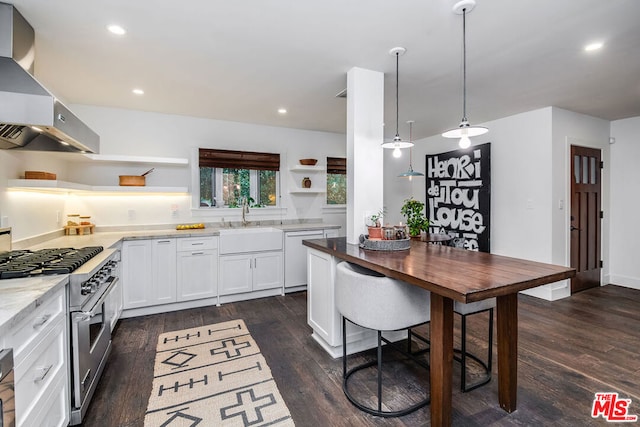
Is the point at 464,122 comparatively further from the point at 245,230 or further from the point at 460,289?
the point at 245,230

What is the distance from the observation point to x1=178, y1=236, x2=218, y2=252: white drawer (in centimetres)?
370

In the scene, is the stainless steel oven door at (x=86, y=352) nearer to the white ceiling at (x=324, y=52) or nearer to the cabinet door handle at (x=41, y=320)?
the cabinet door handle at (x=41, y=320)

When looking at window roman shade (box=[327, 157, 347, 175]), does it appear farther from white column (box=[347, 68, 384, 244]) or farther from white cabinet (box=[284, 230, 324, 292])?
white column (box=[347, 68, 384, 244])

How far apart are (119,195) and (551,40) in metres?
4.76

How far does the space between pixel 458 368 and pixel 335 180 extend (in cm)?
370

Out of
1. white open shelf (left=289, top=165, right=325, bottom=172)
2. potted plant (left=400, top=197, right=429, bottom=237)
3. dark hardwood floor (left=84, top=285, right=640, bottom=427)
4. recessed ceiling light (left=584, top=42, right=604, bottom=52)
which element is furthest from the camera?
white open shelf (left=289, top=165, right=325, bottom=172)

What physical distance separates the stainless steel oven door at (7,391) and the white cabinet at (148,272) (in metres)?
2.48

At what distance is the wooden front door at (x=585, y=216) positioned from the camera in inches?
171

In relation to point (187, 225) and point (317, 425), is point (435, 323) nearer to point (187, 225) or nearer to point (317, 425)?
point (317, 425)

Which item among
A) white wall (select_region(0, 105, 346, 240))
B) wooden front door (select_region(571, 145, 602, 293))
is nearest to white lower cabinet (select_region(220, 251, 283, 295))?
white wall (select_region(0, 105, 346, 240))

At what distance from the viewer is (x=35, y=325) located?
4.55 feet

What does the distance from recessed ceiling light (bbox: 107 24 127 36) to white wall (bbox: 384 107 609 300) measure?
463cm

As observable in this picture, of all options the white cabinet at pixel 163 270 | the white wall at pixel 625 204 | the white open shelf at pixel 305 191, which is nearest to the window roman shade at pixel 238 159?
the white open shelf at pixel 305 191

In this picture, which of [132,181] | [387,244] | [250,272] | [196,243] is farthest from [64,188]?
[387,244]
